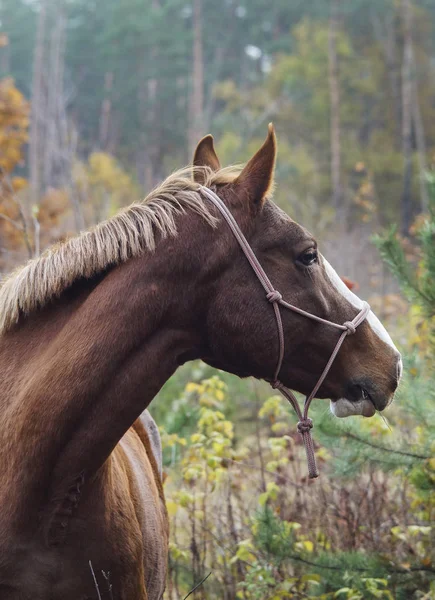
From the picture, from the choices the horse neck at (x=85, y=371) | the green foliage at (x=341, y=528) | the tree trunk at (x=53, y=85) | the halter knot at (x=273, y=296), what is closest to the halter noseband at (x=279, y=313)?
the halter knot at (x=273, y=296)

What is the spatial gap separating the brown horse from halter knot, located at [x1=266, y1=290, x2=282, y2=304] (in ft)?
0.10

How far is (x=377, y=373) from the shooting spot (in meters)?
2.67

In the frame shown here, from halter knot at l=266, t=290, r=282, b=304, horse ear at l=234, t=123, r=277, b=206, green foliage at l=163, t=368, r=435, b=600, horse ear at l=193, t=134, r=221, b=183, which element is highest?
horse ear at l=193, t=134, r=221, b=183

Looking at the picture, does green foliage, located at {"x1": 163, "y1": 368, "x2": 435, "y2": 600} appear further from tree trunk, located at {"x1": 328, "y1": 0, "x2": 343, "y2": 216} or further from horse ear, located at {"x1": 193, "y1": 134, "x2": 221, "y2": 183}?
tree trunk, located at {"x1": 328, "y1": 0, "x2": 343, "y2": 216}

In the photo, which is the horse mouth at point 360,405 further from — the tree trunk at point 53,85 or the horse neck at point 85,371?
the tree trunk at point 53,85

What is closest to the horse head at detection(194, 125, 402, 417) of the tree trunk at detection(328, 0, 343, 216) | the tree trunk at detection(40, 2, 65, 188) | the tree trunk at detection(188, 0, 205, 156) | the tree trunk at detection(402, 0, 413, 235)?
the tree trunk at detection(188, 0, 205, 156)

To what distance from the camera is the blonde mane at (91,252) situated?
251cm

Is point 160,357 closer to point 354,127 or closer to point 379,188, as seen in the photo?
point 379,188

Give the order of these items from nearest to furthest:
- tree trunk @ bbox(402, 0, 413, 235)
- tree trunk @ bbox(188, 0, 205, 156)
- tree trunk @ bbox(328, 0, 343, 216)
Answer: tree trunk @ bbox(402, 0, 413, 235) < tree trunk @ bbox(188, 0, 205, 156) < tree trunk @ bbox(328, 0, 343, 216)

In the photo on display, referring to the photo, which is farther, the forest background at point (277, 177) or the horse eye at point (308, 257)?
the forest background at point (277, 177)

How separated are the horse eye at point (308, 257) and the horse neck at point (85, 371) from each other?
1.43 feet

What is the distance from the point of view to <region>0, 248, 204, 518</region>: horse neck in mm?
2387

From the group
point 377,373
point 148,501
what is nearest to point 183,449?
point 148,501

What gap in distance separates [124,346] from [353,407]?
86cm
